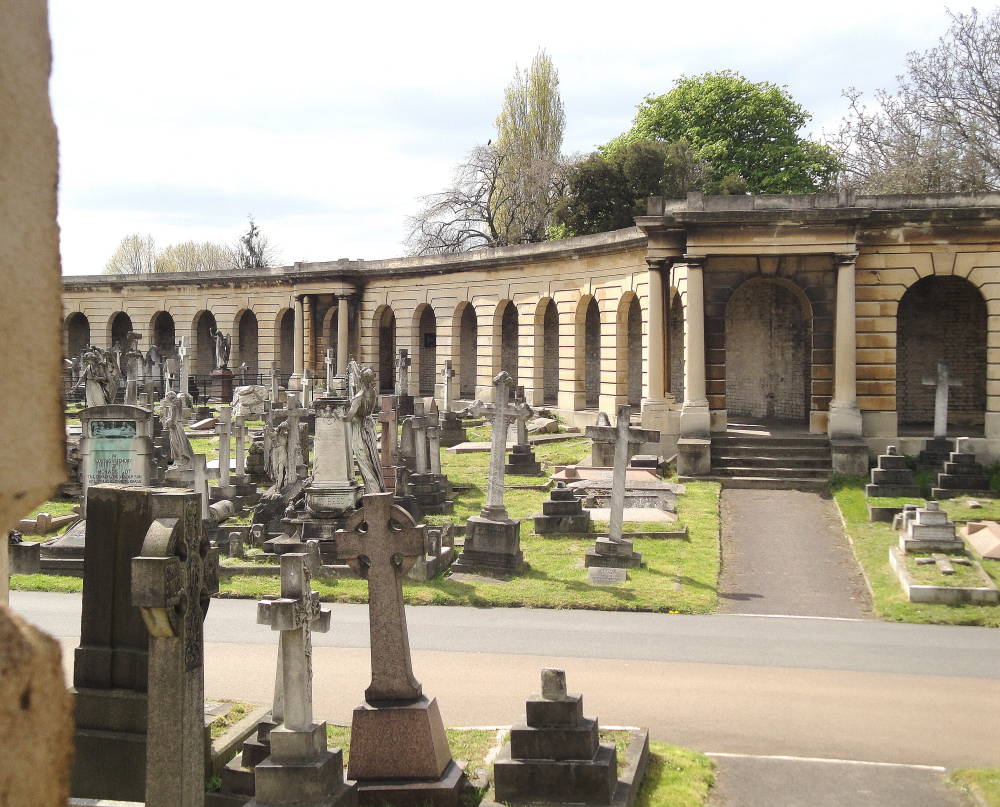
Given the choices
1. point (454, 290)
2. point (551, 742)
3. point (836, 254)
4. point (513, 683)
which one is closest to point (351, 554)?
point (551, 742)

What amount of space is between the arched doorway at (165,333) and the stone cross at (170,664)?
4248 centimetres

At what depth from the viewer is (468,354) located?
3784 cm

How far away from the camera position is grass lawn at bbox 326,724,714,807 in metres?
6.45

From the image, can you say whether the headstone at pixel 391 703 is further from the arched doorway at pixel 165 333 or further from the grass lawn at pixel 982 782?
the arched doorway at pixel 165 333

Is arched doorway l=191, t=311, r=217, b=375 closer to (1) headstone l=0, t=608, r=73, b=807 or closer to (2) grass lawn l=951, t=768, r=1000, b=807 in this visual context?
(2) grass lawn l=951, t=768, r=1000, b=807

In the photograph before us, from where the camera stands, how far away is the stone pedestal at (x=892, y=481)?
704 inches

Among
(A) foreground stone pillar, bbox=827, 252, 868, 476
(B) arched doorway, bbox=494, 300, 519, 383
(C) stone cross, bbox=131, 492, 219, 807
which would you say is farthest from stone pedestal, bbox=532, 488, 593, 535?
(B) arched doorway, bbox=494, 300, 519, 383

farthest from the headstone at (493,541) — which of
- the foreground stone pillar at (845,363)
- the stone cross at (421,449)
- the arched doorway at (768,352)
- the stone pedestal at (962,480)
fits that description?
the arched doorway at (768,352)

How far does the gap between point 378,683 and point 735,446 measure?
51.1ft

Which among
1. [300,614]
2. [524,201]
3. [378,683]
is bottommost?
[378,683]

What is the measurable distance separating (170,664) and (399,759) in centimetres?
238

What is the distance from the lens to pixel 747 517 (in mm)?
17219

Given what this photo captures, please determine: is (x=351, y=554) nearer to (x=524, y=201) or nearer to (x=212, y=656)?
(x=212, y=656)

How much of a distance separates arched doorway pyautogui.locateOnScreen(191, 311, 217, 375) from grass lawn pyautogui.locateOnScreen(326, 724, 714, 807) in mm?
38704
